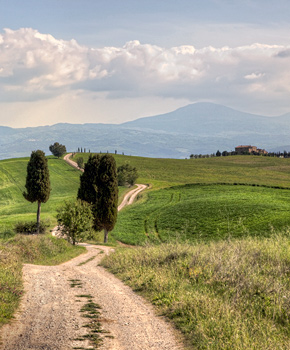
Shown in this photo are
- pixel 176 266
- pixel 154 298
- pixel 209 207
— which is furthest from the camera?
pixel 209 207

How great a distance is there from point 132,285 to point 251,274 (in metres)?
5.88

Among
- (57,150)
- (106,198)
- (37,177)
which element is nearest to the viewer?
(106,198)

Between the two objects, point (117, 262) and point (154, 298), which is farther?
point (117, 262)

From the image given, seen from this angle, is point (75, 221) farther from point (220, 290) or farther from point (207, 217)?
point (220, 290)

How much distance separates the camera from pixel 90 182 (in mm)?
54344

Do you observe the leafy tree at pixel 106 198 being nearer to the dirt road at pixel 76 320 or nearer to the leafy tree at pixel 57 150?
the dirt road at pixel 76 320

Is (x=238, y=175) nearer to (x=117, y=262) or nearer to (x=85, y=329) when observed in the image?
(x=117, y=262)

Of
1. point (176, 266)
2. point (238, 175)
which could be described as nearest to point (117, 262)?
point (176, 266)

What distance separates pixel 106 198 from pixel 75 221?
8.37 meters

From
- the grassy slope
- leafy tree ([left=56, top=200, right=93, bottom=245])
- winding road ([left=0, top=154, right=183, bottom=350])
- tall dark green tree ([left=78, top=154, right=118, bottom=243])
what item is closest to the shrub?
the grassy slope

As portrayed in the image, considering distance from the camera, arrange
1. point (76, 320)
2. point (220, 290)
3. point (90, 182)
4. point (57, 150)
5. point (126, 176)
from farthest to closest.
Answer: point (57, 150) < point (126, 176) < point (90, 182) < point (220, 290) < point (76, 320)

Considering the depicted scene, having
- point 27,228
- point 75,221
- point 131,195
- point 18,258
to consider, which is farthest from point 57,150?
point 18,258

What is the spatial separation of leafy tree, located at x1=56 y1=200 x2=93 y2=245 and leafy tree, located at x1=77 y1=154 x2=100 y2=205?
5.57m

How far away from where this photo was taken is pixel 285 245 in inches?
826
